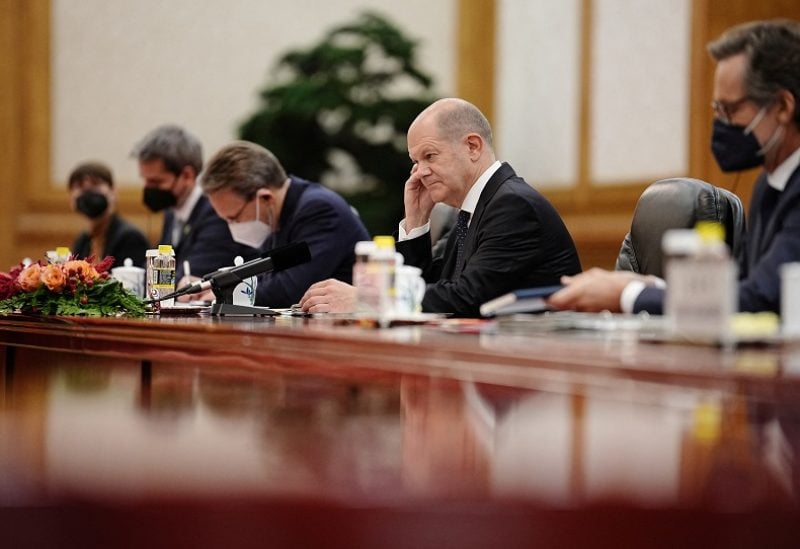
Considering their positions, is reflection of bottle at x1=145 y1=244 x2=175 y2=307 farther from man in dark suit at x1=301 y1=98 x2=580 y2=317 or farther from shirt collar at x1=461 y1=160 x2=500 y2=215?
shirt collar at x1=461 y1=160 x2=500 y2=215

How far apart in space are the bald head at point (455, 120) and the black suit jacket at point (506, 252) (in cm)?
23

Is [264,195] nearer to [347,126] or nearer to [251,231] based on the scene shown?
[251,231]

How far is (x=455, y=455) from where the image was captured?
5.79 feet

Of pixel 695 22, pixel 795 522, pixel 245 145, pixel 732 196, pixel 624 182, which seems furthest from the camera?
pixel 624 182

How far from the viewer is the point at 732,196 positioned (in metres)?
3.33

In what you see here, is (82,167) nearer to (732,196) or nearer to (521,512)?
(732,196)

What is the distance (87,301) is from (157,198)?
219cm

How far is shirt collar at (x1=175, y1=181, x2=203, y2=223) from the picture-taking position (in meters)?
5.44

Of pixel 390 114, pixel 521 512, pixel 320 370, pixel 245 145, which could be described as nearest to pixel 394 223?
pixel 390 114

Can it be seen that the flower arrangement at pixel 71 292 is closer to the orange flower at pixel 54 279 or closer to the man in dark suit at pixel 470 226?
the orange flower at pixel 54 279

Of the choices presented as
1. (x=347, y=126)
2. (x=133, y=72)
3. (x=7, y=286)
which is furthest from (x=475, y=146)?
(x=133, y=72)

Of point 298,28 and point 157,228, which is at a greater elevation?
point 298,28

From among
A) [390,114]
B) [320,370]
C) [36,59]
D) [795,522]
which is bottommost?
[795,522]

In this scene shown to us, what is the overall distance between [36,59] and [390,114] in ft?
8.80
